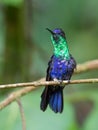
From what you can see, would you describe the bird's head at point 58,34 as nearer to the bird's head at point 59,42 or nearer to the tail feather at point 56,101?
the bird's head at point 59,42

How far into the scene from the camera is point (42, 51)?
3455 mm

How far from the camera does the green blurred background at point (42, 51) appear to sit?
264cm

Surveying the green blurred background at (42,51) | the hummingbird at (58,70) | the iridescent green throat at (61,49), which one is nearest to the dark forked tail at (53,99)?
the hummingbird at (58,70)

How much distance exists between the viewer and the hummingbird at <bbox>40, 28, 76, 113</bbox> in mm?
2133

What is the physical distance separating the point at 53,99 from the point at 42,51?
126 cm

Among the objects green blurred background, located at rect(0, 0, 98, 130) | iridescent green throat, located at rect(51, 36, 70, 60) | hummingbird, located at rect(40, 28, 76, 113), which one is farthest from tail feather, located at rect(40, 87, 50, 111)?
green blurred background, located at rect(0, 0, 98, 130)

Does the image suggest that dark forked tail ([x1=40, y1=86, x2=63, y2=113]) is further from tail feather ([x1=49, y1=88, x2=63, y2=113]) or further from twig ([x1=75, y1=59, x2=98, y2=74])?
twig ([x1=75, y1=59, x2=98, y2=74])

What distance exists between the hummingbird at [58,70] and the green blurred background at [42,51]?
28cm

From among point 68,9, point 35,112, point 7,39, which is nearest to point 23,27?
point 7,39

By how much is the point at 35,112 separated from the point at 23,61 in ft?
2.19

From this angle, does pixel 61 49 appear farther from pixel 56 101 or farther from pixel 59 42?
pixel 56 101

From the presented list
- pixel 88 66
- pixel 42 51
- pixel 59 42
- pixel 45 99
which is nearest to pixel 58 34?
pixel 59 42

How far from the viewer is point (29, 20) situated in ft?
11.6

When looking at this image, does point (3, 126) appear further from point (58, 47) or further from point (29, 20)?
point (29, 20)
